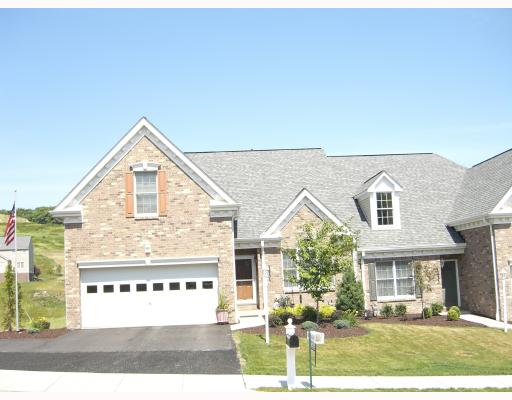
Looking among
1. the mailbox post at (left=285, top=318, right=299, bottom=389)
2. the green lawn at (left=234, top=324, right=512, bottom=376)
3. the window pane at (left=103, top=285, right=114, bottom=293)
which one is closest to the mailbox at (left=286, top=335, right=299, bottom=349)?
the mailbox post at (left=285, top=318, right=299, bottom=389)

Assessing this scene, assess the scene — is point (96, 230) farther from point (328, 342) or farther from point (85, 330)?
point (328, 342)

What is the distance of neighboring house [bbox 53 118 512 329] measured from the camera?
23.5 metres

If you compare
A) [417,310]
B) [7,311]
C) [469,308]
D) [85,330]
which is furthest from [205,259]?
[469,308]

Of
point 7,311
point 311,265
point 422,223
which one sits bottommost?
point 7,311

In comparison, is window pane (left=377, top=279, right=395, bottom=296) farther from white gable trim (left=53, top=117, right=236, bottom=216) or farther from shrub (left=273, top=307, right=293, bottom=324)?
white gable trim (left=53, top=117, right=236, bottom=216)

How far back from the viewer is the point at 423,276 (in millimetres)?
26266

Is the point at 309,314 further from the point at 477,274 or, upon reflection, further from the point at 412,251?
the point at 477,274

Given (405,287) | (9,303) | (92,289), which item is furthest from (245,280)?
(9,303)

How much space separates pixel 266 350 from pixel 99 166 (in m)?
11.1

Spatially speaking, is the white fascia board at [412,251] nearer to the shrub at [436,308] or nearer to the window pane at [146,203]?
the shrub at [436,308]

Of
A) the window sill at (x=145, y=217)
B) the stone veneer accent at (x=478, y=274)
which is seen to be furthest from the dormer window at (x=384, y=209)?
the window sill at (x=145, y=217)

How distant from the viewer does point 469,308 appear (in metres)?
26.9

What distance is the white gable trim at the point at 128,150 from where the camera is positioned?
23.5 metres

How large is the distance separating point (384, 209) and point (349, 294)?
18.4 feet
